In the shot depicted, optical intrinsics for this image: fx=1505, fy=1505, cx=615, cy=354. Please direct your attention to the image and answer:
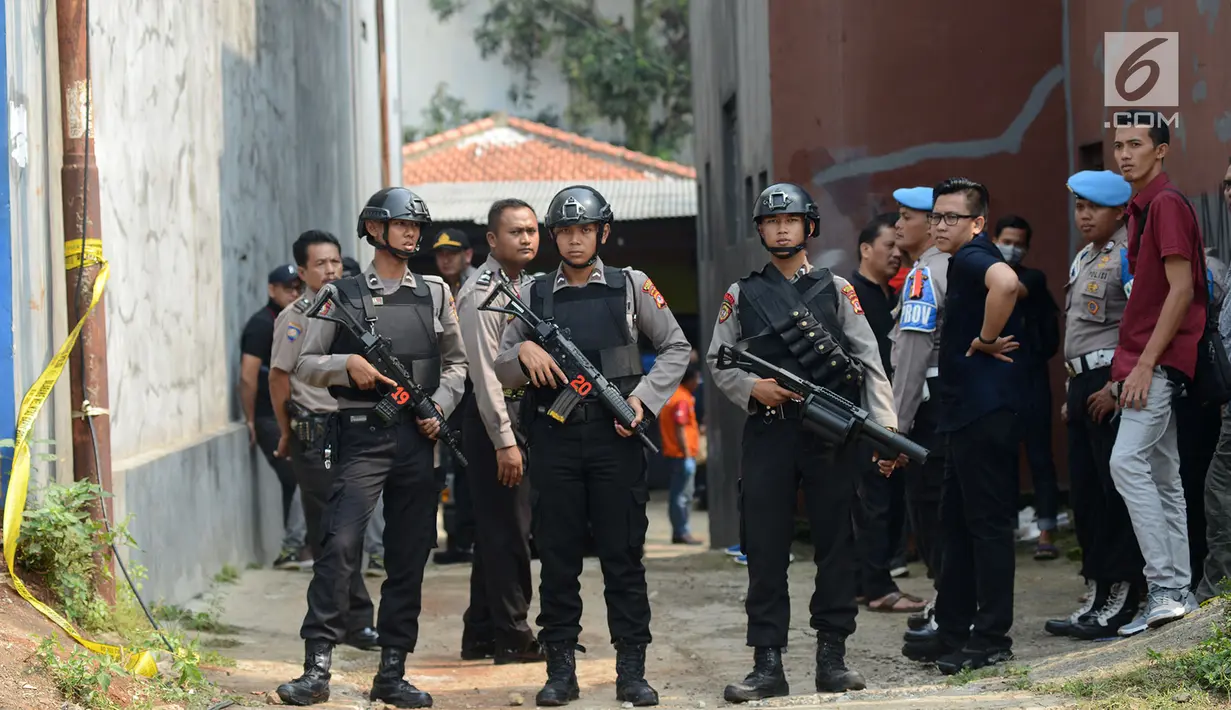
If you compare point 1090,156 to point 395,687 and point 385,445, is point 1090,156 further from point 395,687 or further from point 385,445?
point 395,687

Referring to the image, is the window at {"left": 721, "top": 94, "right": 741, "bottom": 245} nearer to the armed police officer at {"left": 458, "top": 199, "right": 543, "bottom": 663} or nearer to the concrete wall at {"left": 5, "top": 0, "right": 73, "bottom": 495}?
the armed police officer at {"left": 458, "top": 199, "right": 543, "bottom": 663}

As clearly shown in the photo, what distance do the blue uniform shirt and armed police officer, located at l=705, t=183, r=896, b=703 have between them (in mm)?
409

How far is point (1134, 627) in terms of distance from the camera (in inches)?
252

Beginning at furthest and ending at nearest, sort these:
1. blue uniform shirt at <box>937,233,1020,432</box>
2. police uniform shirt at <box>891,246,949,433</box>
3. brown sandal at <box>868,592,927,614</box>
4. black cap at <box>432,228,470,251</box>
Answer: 1. black cap at <box>432,228,470,251</box>
2. brown sandal at <box>868,592,927,614</box>
3. police uniform shirt at <box>891,246,949,433</box>
4. blue uniform shirt at <box>937,233,1020,432</box>

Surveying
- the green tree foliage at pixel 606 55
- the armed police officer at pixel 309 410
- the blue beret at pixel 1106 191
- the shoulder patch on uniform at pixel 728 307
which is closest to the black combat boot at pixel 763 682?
the shoulder patch on uniform at pixel 728 307

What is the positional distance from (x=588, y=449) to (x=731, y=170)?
24.4 feet

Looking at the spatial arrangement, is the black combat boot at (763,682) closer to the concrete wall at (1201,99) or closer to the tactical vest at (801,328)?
the tactical vest at (801,328)

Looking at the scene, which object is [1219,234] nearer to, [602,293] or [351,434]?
[602,293]

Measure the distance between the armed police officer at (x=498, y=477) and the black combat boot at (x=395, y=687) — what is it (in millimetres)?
823

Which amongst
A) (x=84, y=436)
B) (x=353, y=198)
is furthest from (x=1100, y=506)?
(x=353, y=198)

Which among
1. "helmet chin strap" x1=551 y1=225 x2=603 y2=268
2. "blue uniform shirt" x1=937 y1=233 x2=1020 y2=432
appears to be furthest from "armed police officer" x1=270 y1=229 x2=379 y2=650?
"blue uniform shirt" x1=937 y1=233 x2=1020 y2=432

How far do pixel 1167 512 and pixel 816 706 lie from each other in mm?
1871

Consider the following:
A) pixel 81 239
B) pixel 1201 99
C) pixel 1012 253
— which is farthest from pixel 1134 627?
pixel 81 239

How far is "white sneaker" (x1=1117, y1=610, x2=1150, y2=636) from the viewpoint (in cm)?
635
